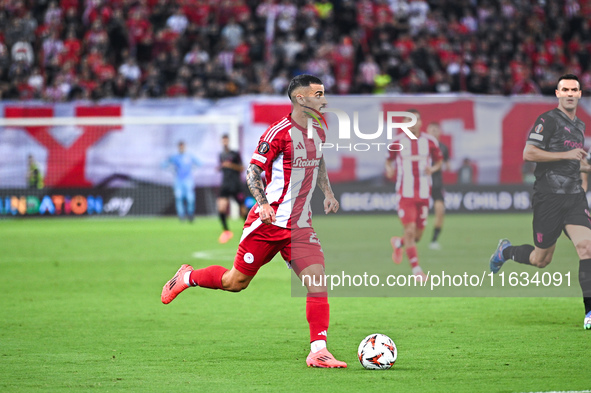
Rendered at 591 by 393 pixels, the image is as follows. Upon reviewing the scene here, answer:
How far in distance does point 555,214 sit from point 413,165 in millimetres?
4335

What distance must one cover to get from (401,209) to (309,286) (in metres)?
5.72

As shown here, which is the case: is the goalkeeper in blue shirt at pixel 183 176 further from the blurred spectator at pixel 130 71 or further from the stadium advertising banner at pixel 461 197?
the stadium advertising banner at pixel 461 197

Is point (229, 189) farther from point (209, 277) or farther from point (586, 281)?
point (209, 277)

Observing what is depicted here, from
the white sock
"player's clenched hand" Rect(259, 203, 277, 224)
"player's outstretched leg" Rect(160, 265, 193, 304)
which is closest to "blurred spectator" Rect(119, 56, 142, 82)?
"player's outstretched leg" Rect(160, 265, 193, 304)

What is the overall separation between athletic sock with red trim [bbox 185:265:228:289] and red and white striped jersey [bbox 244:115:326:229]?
63cm

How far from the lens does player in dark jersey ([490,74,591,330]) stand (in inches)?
312

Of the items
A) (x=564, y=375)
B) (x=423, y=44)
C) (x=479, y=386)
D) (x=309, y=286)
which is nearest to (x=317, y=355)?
(x=309, y=286)

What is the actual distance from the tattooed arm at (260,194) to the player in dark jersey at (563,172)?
294 centimetres

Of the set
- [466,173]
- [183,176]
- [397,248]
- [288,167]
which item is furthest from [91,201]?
[288,167]

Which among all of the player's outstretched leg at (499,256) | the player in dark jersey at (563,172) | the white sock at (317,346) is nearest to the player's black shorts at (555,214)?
the player in dark jersey at (563,172)

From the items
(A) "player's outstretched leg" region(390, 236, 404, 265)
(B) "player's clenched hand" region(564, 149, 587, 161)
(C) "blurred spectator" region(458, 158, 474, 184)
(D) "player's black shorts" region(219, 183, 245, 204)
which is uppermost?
(B) "player's clenched hand" region(564, 149, 587, 161)

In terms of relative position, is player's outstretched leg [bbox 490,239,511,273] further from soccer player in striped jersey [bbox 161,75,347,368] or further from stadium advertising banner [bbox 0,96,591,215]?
stadium advertising banner [bbox 0,96,591,215]

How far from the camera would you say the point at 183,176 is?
74.7 ft

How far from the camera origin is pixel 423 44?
26.2 meters
